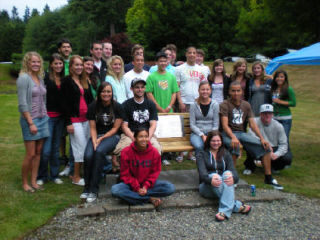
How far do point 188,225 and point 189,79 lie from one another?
3.61 metres

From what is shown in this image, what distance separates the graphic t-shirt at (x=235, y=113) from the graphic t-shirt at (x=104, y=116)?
192 cm

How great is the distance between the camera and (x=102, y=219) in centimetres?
431

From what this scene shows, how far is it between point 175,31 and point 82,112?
38168mm

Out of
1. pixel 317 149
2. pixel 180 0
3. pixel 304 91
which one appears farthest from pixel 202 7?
pixel 317 149

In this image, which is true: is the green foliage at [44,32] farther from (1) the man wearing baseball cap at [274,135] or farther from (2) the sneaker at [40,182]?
(1) the man wearing baseball cap at [274,135]

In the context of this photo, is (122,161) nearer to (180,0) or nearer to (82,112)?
(82,112)

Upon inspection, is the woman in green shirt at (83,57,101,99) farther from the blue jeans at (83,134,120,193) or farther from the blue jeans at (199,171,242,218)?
the blue jeans at (199,171,242,218)

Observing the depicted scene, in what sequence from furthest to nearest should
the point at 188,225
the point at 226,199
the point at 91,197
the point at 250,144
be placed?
the point at 250,144
the point at 91,197
the point at 226,199
the point at 188,225

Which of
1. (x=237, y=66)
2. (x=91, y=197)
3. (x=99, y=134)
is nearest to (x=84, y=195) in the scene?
(x=91, y=197)

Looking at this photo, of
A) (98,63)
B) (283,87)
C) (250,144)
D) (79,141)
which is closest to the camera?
(79,141)

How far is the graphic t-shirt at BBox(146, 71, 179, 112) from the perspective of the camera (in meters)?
6.52

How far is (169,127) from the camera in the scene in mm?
6371

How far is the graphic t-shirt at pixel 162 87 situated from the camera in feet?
21.4

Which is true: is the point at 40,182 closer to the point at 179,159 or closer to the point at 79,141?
the point at 79,141
